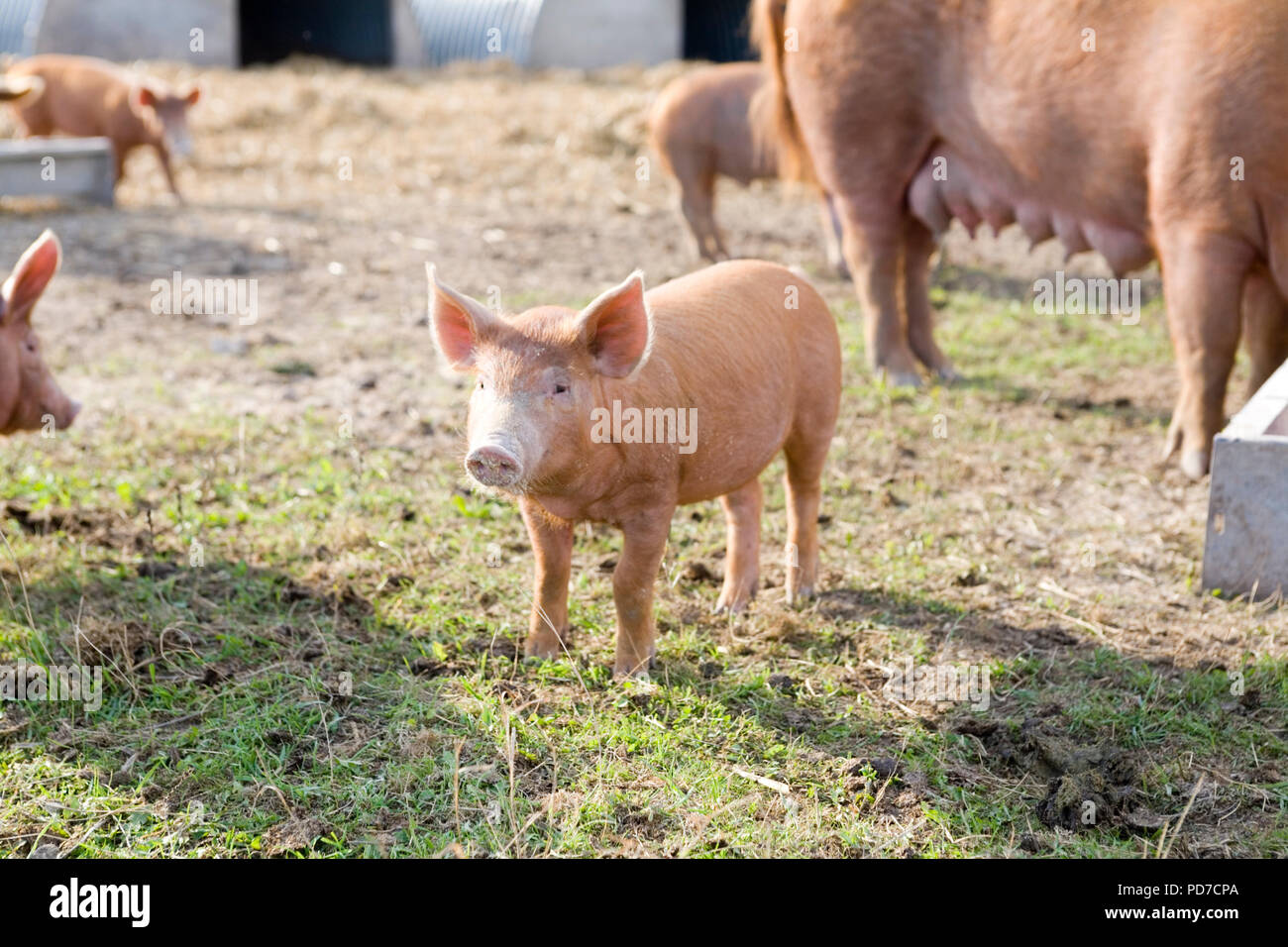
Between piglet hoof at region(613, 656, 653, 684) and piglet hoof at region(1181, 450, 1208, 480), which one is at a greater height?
piglet hoof at region(1181, 450, 1208, 480)

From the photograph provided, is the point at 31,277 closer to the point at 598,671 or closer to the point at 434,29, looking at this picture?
the point at 598,671

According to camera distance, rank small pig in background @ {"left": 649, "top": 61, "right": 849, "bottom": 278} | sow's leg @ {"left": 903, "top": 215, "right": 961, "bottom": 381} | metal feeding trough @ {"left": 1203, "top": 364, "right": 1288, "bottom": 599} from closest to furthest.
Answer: metal feeding trough @ {"left": 1203, "top": 364, "right": 1288, "bottom": 599}, sow's leg @ {"left": 903, "top": 215, "right": 961, "bottom": 381}, small pig in background @ {"left": 649, "top": 61, "right": 849, "bottom": 278}

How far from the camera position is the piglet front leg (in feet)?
11.3

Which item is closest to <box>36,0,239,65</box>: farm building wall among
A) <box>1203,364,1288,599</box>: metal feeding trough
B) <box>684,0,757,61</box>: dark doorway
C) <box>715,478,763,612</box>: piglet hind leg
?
<box>684,0,757,61</box>: dark doorway

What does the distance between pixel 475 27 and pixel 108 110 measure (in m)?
8.86

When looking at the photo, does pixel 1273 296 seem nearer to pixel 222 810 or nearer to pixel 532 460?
pixel 532 460

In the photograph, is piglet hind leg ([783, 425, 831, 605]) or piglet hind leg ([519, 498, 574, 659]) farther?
piglet hind leg ([783, 425, 831, 605])

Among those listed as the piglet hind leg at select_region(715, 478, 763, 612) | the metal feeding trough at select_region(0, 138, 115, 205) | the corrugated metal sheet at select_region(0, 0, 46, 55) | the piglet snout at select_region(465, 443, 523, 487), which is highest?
the corrugated metal sheet at select_region(0, 0, 46, 55)

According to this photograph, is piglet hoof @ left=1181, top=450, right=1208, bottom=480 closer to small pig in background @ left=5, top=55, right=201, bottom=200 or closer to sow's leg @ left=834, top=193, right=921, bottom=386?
sow's leg @ left=834, top=193, right=921, bottom=386

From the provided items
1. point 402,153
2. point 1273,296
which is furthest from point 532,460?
point 402,153

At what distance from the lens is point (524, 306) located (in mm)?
7449

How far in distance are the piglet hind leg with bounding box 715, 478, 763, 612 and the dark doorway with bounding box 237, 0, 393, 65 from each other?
56.7 feet

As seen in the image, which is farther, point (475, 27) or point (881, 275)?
point (475, 27)

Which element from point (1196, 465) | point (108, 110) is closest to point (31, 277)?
point (1196, 465)
